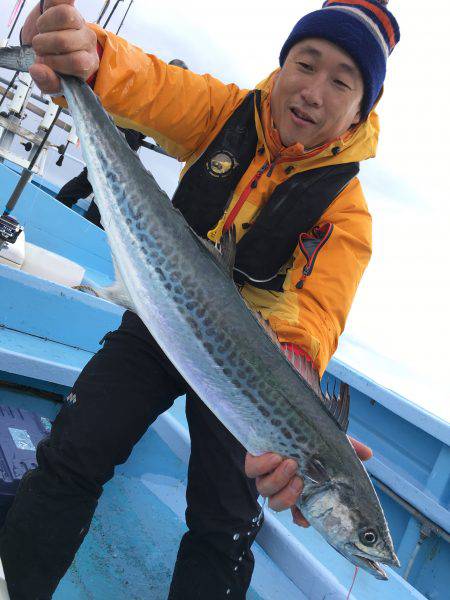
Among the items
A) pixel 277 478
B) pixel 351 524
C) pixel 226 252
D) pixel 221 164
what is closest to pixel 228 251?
pixel 226 252

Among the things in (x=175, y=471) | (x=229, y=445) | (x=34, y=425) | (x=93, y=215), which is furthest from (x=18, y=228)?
(x=93, y=215)

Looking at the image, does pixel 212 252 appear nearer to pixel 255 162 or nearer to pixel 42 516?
pixel 255 162

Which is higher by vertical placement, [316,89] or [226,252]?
[316,89]

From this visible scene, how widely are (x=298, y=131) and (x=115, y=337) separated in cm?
144

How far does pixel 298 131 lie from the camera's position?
2494mm

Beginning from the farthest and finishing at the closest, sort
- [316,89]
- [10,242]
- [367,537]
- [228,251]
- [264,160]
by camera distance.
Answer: [10,242] < [264,160] < [316,89] < [228,251] < [367,537]

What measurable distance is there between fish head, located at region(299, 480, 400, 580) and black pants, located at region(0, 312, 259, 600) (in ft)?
1.46

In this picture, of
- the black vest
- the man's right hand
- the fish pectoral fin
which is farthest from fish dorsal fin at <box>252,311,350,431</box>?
the man's right hand

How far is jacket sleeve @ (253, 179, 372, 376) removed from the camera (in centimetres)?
215

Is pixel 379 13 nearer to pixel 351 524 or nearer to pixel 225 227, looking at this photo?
pixel 225 227

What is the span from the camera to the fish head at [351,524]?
185 cm

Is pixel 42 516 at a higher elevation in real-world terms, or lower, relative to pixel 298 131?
lower

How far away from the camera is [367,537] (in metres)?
1.85

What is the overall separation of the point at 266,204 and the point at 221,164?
0.33 meters
